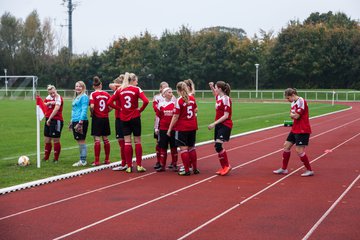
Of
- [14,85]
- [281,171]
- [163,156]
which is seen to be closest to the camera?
[281,171]

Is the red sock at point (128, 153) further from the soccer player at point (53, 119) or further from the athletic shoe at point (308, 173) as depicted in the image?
the athletic shoe at point (308, 173)

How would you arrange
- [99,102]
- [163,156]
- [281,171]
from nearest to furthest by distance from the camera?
[281,171]
[163,156]
[99,102]

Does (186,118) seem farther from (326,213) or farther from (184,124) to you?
(326,213)

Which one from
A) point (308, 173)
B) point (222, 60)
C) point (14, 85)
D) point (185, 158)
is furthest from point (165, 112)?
point (222, 60)

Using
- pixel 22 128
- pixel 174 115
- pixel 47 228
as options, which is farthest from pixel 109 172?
pixel 22 128

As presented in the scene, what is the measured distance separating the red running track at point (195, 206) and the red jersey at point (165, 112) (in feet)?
3.28

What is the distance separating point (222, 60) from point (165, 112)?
56.9 m

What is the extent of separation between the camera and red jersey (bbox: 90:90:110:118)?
10844 millimetres

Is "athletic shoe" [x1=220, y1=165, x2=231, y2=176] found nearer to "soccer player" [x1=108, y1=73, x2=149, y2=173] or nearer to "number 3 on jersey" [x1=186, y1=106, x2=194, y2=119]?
"number 3 on jersey" [x1=186, y1=106, x2=194, y2=119]

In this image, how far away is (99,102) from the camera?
428 inches

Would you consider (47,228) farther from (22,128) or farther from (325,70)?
(325,70)

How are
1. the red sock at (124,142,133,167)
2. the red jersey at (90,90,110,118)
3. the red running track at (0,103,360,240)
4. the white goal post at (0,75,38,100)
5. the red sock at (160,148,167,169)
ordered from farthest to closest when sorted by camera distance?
the white goal post at (0,75,38,100)
the red jersey at (90,90,110,118)
the red sock at (160,148,167,169)
the red sock at (124,142,133,167)
the red running track at (0,103,360,240)

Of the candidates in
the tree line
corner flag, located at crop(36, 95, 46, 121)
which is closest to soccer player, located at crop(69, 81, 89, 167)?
corner flag, located at crop(36, 95, 46, 121)

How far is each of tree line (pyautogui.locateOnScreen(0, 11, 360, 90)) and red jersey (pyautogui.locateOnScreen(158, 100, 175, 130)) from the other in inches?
1985
